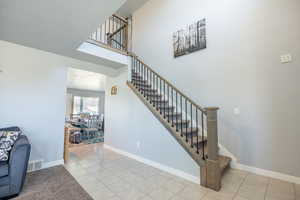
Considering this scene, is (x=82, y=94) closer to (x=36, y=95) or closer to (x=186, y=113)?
(x=36, y=95)

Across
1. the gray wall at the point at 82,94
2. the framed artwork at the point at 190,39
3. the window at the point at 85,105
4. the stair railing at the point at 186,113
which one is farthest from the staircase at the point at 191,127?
the window at the point at 85,105

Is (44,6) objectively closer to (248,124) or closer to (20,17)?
(20,17)

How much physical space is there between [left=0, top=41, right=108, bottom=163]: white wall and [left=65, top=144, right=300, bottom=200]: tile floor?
2.30ft

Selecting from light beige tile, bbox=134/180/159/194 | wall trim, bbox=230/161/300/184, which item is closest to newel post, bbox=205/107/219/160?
light beige tile, bbox=134/180/159/194

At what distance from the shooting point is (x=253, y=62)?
2.68 m

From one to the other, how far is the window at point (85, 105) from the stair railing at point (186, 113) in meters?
6.97

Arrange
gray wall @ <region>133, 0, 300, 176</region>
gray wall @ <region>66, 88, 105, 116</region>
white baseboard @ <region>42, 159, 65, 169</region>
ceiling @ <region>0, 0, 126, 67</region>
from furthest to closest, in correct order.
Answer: gray wall @ <region>66, 88, 105, 116</region>
white baseboard @ <region>42, 159, 65, 169</region>
gray wall @ <region>133, 0, 300, 176</region>
ceiling @ <region>0, 0, 126, 67</region>

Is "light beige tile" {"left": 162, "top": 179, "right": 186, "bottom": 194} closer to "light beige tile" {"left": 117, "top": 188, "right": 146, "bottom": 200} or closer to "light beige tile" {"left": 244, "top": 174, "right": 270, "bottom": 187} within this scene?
"light beige tile" {"left": 117, "top": 188, "right": 146, "bottom": 200}

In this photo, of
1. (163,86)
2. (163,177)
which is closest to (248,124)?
(163,177)

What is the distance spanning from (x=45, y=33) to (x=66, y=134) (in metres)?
2.14

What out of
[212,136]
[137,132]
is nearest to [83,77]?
[137,132]

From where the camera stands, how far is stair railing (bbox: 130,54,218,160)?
214 centimetres

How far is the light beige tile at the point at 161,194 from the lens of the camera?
6.34ft

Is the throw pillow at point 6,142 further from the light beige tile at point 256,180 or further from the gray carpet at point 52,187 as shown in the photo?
the light beige tile at point 256,180
